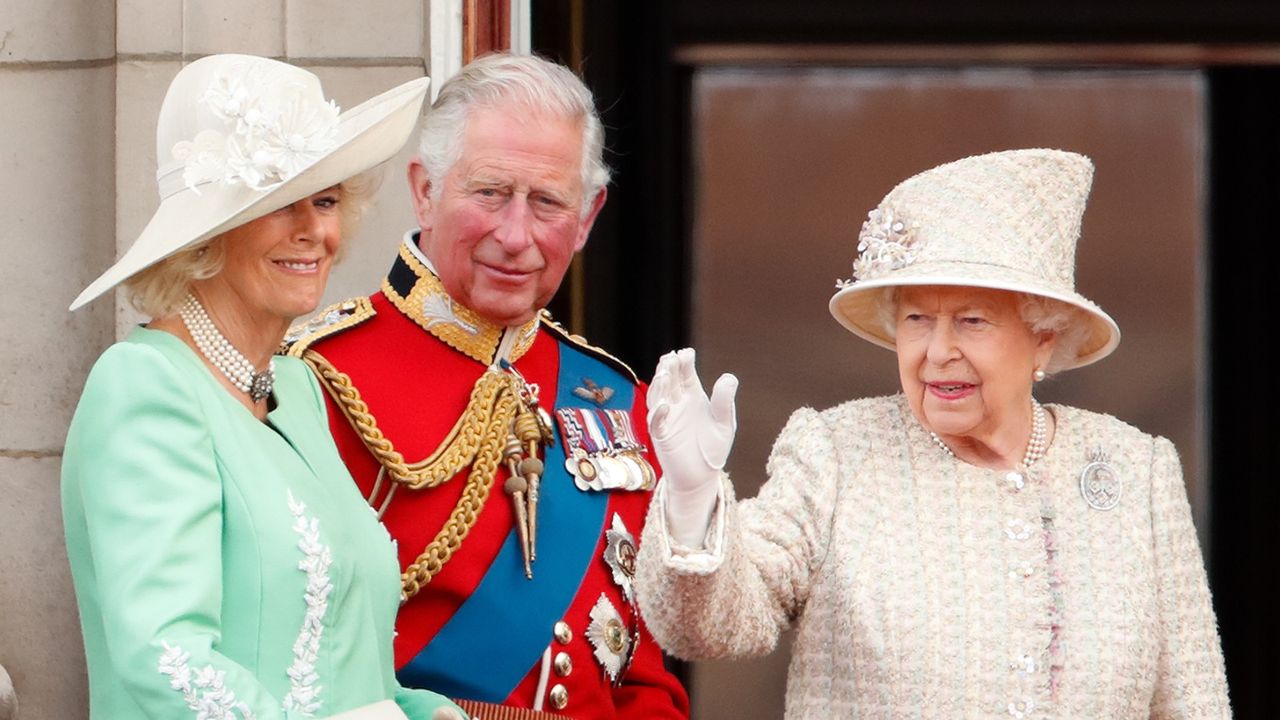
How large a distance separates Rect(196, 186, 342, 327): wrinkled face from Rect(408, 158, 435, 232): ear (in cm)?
66

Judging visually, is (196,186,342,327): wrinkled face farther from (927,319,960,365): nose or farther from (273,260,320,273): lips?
(927,319,960,365): nose

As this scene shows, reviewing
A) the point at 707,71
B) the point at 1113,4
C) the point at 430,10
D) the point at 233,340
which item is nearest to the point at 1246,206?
the point at 1113,4

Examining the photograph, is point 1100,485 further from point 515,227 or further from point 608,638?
point 515,227

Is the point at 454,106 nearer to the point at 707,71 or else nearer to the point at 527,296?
the point at 527,296

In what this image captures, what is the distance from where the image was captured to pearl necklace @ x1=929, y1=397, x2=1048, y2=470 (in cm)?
312

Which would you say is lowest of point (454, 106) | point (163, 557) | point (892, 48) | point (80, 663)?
point (80, 663)

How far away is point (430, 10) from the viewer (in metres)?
4.12

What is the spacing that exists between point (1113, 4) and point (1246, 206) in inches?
29.4

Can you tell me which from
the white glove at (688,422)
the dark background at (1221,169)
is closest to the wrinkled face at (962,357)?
the white glove at (688,422)

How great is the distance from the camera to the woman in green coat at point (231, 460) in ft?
8.19

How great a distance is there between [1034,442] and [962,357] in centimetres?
19

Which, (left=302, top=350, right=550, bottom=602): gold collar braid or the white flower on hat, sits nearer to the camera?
the white flower on hat

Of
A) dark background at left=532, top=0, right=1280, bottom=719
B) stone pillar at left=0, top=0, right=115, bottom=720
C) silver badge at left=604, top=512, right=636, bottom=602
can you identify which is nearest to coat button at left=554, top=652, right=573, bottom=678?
silver badge at left=604, top=512, right=636, bottom=602

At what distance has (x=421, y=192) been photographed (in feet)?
11.4
